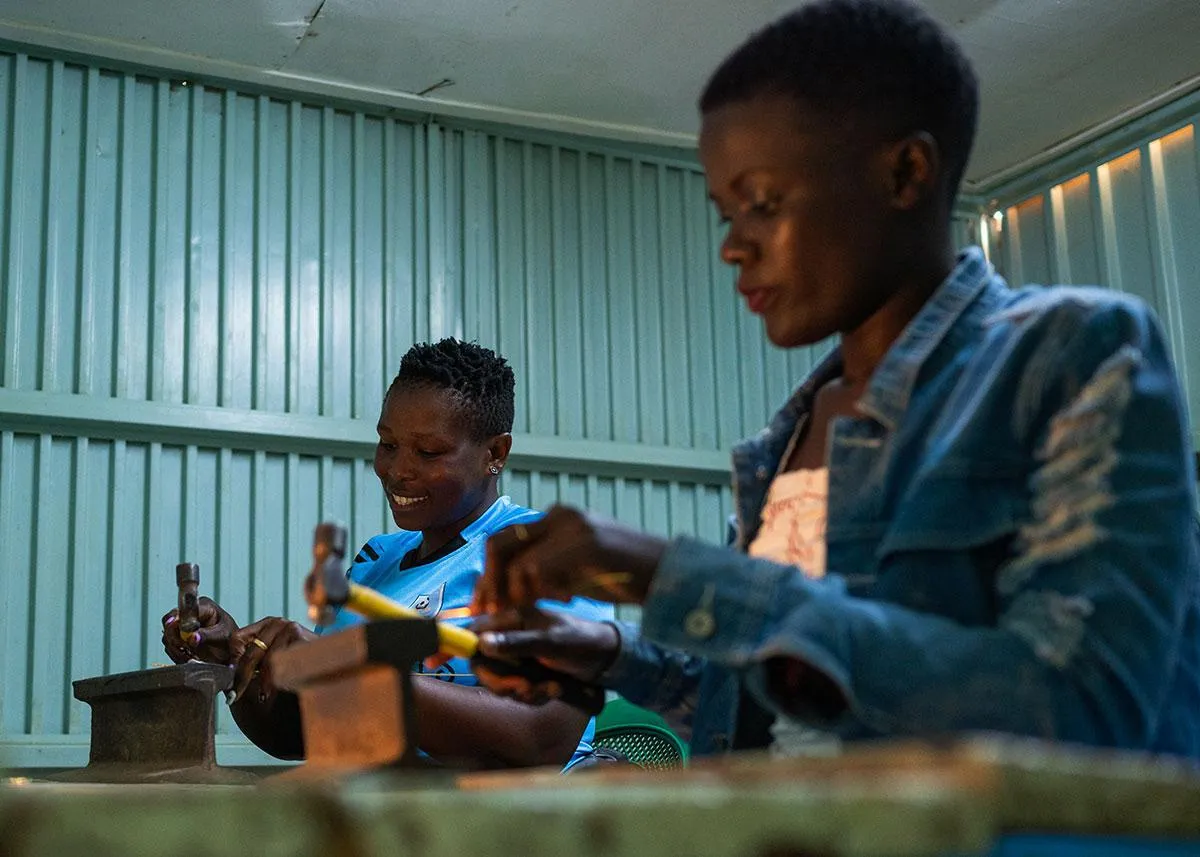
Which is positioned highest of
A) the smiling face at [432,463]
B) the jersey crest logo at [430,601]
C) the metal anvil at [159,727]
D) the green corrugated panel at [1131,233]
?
the green corrugated panel at [1131,233]

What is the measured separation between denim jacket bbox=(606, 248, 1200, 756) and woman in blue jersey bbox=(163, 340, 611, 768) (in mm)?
1624

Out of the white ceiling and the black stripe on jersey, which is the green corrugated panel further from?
the black stripe on jersey

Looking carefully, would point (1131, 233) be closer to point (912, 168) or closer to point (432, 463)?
point (432, 463)

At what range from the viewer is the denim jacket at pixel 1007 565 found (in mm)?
1334

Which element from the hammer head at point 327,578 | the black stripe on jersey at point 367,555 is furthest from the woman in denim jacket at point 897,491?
the black stripe on jersey at point 367,555

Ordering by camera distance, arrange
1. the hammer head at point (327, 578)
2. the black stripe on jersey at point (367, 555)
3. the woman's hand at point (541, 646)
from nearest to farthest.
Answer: the hammer head at point (327, 578)
the woman's hand at point (541, 646)
the black stripe on jersey at point (367, 555)

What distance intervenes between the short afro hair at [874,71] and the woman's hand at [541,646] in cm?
64

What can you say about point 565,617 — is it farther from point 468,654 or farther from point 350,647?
point 350,647

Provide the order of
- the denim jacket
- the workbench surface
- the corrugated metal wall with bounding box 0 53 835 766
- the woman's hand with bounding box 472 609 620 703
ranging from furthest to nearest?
1. the corrugated metal wall with bounding box 0 53 835 766
2. the woman's hand with bounding box 472 609 620 703
3. the denim jacket
4. the workbench surface

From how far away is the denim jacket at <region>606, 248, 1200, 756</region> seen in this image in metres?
1.33

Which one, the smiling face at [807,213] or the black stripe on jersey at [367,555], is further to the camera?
the black stripe on jersey at [367,555]

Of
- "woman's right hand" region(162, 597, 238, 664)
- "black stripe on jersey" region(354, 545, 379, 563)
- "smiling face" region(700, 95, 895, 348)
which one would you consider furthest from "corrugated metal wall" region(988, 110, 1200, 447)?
"smiling face" region(700, 95, 895, 348)

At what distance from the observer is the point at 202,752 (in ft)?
11.5

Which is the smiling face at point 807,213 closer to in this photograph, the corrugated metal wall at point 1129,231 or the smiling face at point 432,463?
the smiling face at point 432,463
